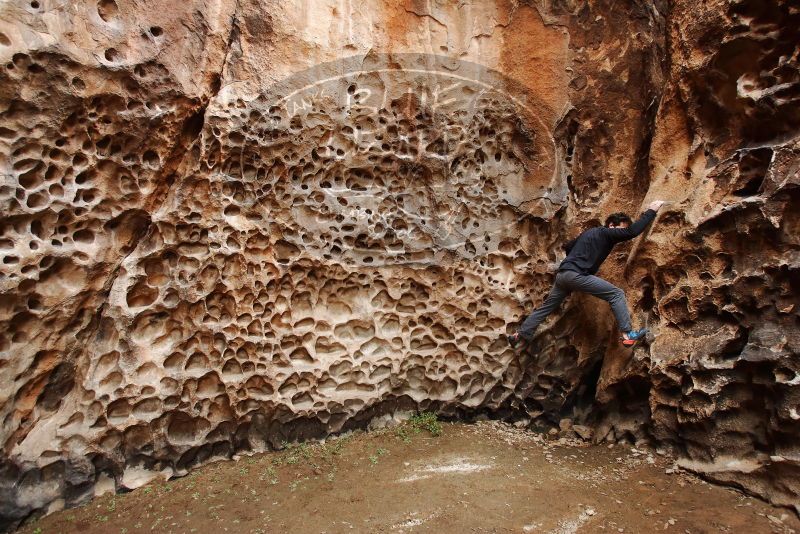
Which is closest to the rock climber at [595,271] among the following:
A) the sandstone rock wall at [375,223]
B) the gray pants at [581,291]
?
the gray pants at [581,291]

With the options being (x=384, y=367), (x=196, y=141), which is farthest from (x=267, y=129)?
(x=384, y=367)

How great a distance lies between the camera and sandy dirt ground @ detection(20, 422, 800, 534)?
3.27m

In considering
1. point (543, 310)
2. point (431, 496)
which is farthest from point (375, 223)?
point (431, 496)

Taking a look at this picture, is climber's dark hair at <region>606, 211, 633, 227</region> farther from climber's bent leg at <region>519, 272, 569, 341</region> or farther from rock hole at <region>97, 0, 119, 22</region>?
rock hole at <region>97, 0, 119, 22</region>

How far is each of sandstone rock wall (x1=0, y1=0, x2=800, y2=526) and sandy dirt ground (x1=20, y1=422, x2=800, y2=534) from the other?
194 millimetres

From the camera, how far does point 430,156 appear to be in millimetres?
4504

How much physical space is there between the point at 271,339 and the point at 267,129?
1583 mm

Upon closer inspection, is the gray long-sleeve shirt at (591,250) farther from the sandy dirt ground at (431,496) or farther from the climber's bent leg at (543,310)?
the sandy dirt ground at (431,496)

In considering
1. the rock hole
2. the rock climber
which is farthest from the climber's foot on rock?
the rock hole

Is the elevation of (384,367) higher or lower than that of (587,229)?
lower

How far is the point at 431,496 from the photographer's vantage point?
362 centimetres

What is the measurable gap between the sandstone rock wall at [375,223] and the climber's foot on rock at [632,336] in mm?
121

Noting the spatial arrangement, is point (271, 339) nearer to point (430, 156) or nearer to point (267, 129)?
point (267, 129)

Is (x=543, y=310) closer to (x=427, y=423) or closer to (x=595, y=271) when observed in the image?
(x=595, y=271)
